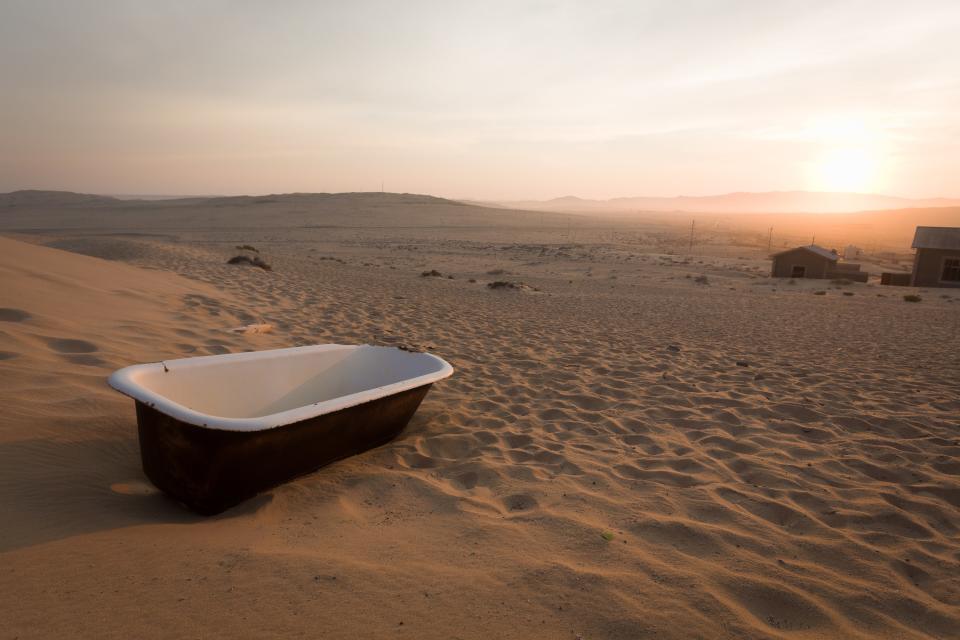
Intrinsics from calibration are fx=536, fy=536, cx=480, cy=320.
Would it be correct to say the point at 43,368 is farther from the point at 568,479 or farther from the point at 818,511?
the point at 818,511

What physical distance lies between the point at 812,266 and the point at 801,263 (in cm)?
46

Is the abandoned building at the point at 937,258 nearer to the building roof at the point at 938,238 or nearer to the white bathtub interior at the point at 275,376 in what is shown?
the building roof at the point at 938,238

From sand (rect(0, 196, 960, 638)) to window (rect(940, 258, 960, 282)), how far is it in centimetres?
1888

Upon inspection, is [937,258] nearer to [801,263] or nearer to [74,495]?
[801,263]

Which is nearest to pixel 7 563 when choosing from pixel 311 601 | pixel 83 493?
pixel 83 493

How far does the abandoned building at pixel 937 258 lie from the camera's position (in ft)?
72.3

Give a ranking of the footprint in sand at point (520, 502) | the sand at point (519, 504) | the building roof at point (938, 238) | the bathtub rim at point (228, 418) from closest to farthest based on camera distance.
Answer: the sand at point (519, 504)
the bathtub rim at point (228, 418)
the footprint in sand at point (520, 502)
the building roof at point (938, 238)

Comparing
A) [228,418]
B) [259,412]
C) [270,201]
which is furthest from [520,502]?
[270,201]

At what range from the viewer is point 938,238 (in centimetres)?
2231

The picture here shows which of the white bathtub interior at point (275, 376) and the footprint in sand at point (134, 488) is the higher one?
the white bathtub interior at point (275, 376)

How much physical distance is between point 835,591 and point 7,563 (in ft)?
12.5

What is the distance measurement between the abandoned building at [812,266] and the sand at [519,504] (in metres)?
18.2

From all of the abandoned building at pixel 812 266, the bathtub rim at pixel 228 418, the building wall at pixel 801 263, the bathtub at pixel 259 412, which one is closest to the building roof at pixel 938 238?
the abandoned building at pixel 812 266

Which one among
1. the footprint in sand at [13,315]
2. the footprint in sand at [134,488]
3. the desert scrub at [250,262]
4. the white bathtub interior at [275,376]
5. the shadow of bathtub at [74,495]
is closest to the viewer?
the shadow of bathtub at [74,495]
